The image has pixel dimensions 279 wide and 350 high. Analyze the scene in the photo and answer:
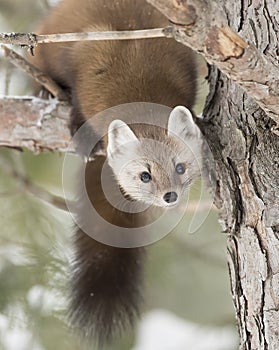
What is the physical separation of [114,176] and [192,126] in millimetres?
310

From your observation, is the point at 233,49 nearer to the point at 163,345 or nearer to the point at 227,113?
the point at 227,113

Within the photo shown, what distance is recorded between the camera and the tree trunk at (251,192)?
1.65 m

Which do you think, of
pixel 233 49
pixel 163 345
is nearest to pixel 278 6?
pixel 233 49

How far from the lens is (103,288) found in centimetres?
233

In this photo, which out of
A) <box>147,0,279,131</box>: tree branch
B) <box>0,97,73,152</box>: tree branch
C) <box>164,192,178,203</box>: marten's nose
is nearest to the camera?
<box>147,0,279,131</box>: tree branch

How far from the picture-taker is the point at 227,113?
1.82m

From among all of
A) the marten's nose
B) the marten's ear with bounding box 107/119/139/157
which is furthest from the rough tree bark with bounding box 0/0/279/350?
the marten's ear with bounding box 107/119/139/157

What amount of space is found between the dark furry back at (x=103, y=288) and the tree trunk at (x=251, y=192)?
63 centimetres

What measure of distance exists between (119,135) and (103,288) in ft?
1.95

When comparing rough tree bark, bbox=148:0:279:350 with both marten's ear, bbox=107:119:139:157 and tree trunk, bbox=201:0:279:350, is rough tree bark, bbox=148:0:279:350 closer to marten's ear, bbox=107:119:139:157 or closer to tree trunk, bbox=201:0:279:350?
tree trunk, bbox=201:0:279:350

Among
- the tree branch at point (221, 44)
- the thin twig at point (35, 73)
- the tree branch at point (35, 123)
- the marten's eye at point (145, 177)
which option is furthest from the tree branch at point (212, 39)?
the tree branch at point (35, 123)

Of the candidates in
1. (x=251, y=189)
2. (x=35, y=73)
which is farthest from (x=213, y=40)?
(x=35, y=73)

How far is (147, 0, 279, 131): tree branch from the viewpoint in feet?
3.92

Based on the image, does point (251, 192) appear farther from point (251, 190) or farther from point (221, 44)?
point (221, 44)
